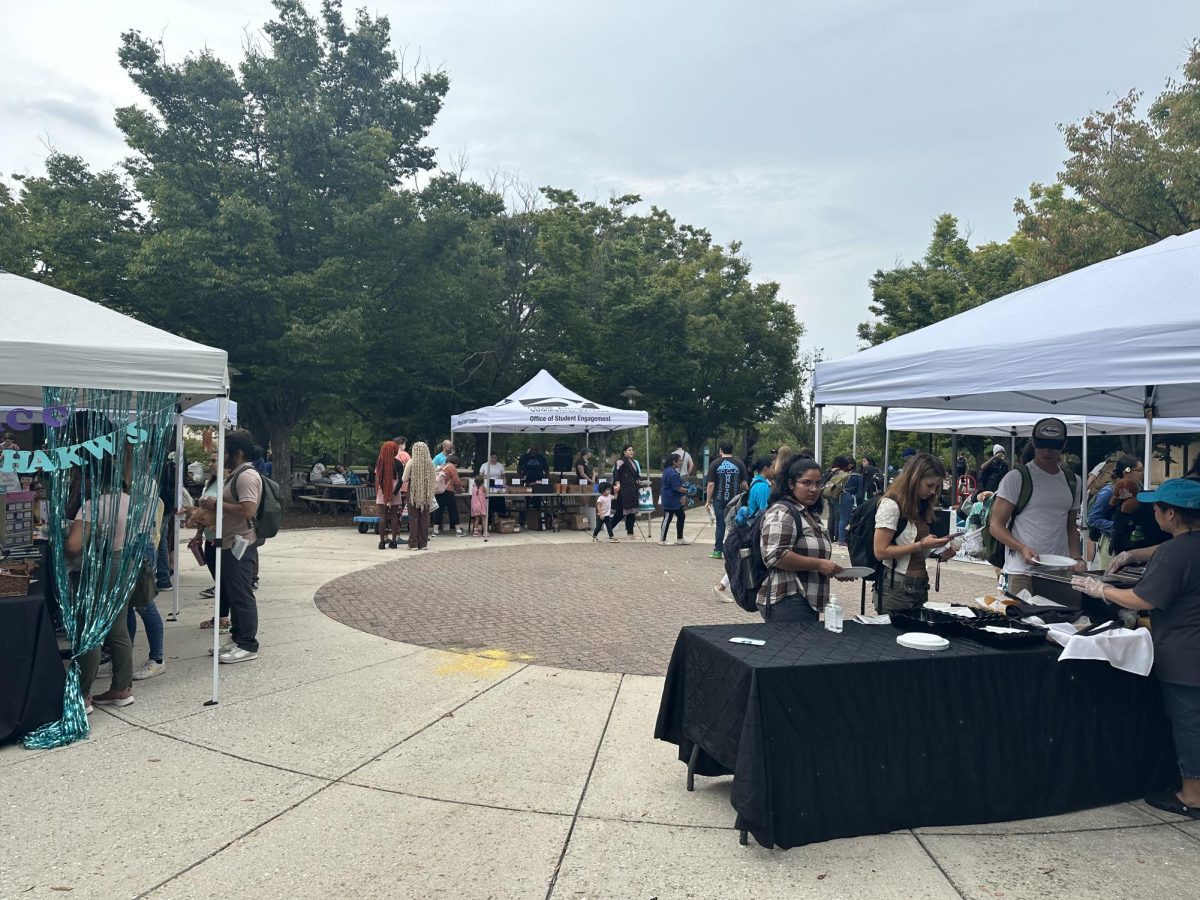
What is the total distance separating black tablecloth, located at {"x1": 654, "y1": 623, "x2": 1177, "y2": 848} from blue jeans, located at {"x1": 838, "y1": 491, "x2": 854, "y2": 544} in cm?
1018

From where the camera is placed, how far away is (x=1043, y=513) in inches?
204

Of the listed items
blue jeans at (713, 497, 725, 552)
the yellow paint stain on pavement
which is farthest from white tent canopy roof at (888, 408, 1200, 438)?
the yellow paint stain on pavement

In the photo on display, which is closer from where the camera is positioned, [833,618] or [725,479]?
[833,618]

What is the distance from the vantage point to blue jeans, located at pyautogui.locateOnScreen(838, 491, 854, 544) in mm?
13875

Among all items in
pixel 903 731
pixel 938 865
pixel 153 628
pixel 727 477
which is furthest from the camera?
pixel 727 477

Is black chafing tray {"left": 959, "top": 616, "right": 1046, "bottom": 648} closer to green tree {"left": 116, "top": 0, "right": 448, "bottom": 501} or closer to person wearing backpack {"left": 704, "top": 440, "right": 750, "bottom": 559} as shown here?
person wearing backpack {"left": 704, "top": 440, "right": 750, "bottom": 559}

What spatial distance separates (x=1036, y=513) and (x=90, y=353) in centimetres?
604

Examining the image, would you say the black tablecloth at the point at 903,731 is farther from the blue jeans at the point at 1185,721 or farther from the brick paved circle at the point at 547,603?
the brick paved circle at the point at 547,603

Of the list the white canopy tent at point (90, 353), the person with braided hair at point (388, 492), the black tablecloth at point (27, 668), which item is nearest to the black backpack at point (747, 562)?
the white canopy tent at point (90, 353)

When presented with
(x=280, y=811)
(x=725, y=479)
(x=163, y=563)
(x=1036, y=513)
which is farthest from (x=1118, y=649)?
(x=725, y=479)

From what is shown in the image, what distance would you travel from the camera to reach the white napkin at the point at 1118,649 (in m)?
3.52

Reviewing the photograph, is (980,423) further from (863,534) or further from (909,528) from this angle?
(909,528)

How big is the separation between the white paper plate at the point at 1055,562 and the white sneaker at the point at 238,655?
5759 millimetres

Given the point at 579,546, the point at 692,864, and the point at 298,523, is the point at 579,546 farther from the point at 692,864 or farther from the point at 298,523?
the point at 692,864
